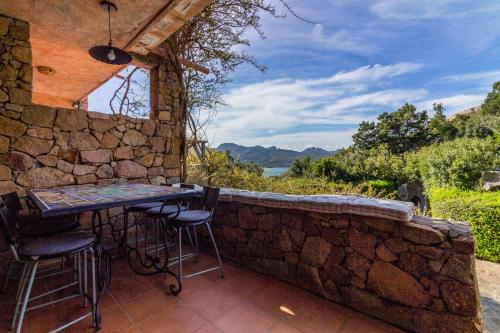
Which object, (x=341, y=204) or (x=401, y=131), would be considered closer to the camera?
(x=341, y=204)

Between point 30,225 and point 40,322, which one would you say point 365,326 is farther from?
point 30,225

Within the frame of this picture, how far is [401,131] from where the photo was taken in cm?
2433

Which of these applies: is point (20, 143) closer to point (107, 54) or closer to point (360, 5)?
point (107, 54)

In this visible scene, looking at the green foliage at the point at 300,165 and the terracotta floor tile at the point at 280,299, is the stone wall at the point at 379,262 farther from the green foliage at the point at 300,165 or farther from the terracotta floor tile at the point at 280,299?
the green foliage at the point at 300,165

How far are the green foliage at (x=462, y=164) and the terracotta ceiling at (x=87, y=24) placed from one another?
389 inches

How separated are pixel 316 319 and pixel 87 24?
12.1 ft

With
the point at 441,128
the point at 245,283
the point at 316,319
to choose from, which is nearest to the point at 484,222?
the point at 316,319

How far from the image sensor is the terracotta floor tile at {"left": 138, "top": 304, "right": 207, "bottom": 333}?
1543mm

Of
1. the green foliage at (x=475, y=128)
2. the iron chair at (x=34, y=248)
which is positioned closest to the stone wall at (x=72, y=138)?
the iron chair at (x=34, y=248)

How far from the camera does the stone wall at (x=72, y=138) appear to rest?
238 cm

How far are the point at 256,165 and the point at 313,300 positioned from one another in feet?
17.6

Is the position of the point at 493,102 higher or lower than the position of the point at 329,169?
higher

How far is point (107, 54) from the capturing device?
7.44 feet

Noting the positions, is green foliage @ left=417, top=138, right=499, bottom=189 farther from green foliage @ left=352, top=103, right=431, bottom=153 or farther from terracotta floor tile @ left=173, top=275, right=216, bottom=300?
green foliage @ left=352, top=103, right=431, bottom=153
